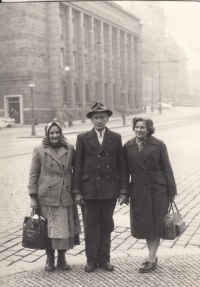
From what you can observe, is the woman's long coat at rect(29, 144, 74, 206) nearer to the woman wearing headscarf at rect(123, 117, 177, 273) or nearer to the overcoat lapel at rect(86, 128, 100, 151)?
the overcoat lapel at rect(86, 128, 100, 151)

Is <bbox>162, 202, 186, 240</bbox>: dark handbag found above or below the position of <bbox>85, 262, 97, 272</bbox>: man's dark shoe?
above

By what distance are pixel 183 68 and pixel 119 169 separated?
7.54ft

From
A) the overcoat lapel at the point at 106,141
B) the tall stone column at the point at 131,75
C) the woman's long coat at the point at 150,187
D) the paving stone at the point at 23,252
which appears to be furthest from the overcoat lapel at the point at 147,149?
the tall stone column at the point at 131,75

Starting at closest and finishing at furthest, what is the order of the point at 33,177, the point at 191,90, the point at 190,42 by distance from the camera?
the point at 33,177
the point at 190,42
the point at 191,90

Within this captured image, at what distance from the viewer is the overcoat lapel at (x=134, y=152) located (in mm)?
4349

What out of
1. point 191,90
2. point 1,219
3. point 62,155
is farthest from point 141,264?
point 1,219

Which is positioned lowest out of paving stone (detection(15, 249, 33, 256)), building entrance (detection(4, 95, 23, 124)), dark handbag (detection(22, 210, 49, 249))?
paving stone (detection(15, 249, 33, 256))

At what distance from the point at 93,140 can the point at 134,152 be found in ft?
1.59

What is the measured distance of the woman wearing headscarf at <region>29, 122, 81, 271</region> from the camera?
4332 millimetres

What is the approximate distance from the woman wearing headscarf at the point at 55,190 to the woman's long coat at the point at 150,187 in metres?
0.73

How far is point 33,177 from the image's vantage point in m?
4.40

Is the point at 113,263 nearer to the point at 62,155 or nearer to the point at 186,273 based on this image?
the point at 186,273

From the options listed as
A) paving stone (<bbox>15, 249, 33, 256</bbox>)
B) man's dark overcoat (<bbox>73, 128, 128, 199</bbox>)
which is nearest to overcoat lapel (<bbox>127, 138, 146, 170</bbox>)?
man's dark overcoat (<bbox>73, 128, 128, 199</bbox>)

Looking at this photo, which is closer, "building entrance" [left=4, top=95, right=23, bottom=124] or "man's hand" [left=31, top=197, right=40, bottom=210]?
"man's hand" [left=31, top=197, right=40, bottom=210]
